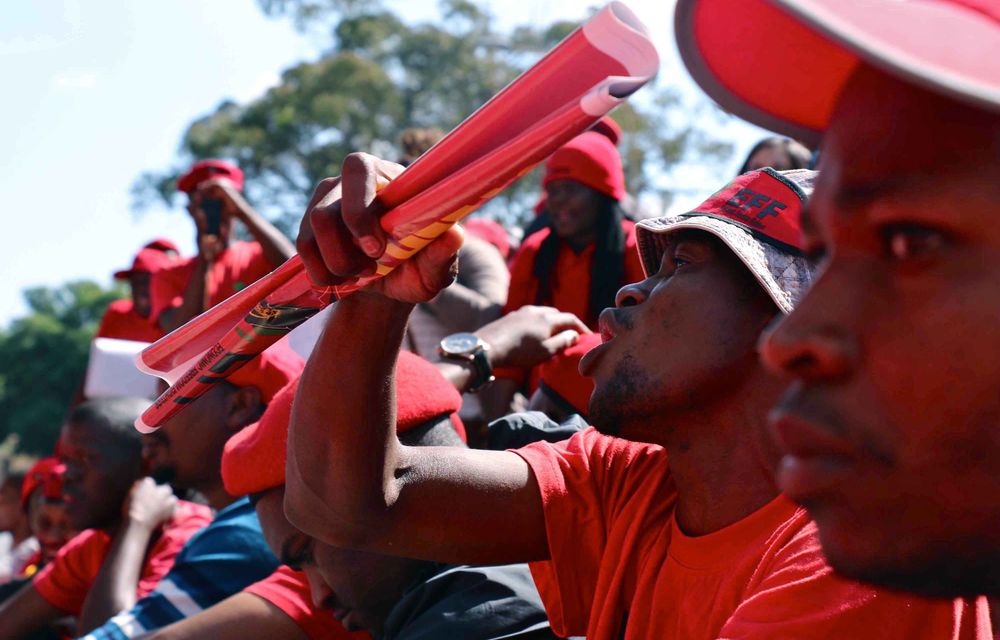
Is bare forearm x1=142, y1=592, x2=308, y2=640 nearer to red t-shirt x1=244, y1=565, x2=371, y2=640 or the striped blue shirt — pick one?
red t-shirt x1=244, y1=565, x2=371, y2=640

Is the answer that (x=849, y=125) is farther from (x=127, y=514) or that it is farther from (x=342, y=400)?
(x=127, y=514)

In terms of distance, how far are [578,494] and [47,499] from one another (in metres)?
4.87

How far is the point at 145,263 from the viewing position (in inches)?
291

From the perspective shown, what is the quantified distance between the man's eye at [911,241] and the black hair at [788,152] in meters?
3.52

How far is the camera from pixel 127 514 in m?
4.80

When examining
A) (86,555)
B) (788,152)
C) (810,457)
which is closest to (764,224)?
(810,457)

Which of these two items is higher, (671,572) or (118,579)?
(671,572)

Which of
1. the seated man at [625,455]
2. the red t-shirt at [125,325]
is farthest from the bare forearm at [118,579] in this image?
the red t-shirt at [125,325]

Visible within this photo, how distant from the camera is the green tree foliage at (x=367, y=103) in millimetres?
26656

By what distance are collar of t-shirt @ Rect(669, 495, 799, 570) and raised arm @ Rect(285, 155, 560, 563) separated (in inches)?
15.9

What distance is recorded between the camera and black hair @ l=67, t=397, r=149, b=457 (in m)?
4.97

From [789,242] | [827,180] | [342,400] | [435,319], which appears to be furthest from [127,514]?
[827,180]

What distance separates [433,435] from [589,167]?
7.33 feet

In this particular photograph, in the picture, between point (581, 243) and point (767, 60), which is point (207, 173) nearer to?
point (581, 243)
